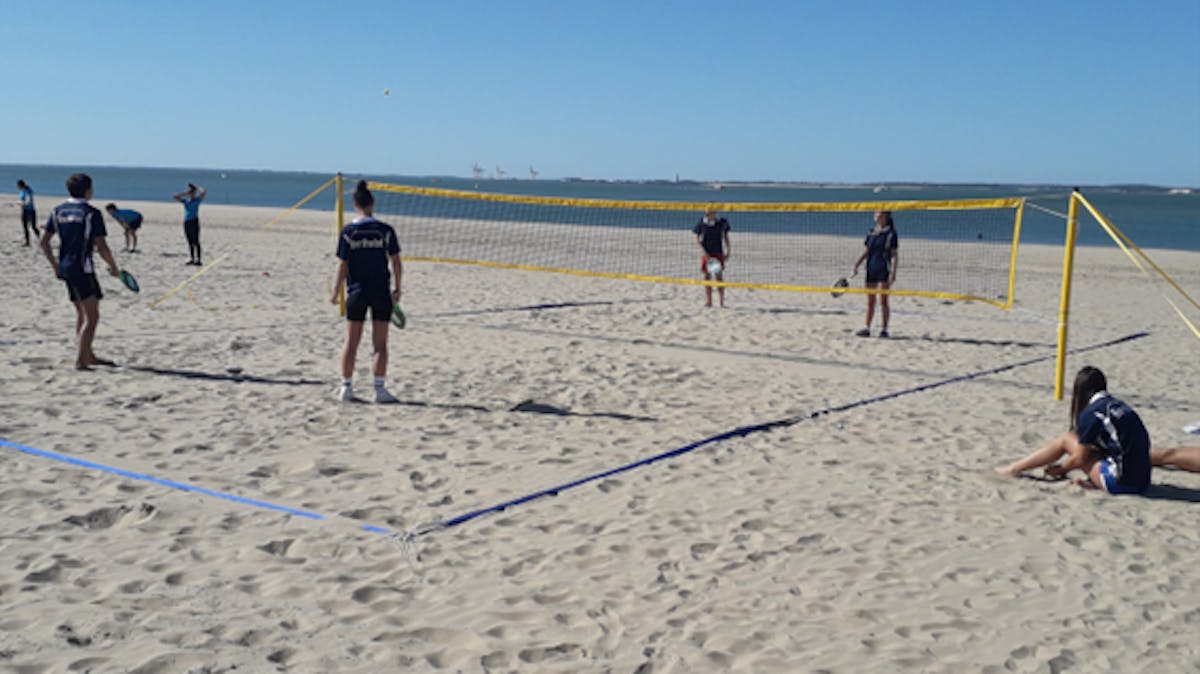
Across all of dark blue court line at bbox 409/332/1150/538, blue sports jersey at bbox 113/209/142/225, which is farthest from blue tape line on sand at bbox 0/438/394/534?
blue sports jersey at bbox 113/209/142/225

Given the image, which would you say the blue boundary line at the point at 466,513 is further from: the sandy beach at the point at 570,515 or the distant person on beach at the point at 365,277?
the distant person on beach at the point at 365,277

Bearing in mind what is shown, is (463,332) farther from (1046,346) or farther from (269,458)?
(1046,346)

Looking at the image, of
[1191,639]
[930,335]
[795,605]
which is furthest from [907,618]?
[930,335]

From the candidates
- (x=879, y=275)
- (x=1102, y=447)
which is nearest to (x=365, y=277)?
(x=1102, y=447)

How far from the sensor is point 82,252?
711cm

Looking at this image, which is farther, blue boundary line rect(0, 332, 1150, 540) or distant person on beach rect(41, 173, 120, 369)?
distant person on beach rect(41, 173, 120, 369)

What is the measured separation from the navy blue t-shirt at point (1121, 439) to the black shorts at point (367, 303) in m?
4.24

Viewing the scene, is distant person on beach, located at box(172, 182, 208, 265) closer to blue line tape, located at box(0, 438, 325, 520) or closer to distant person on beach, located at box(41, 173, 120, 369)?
distant person on beach, located at box(41, 173, 120, 369)

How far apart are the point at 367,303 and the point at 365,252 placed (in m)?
0.34

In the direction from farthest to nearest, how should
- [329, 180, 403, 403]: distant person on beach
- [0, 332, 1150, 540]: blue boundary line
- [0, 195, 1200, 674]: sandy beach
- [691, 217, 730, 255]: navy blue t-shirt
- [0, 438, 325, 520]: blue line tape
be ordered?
1. [691, 217, 730, 255]: navy blue t-shirt
2. [329, 180, 403, 403]: distant person on beach
3. [0, 438, 325, 520]: blue line tape
4. [0, 332, 1150, 540]: blue boundary line
5. [0, 195, 1200, 674]: sandy beach

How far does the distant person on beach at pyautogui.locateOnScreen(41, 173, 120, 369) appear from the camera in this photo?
7055 mm


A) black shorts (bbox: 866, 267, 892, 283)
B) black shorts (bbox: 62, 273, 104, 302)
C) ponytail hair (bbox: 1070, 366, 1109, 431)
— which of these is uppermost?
black shorts (bbox: 866, 267, 892, 283)

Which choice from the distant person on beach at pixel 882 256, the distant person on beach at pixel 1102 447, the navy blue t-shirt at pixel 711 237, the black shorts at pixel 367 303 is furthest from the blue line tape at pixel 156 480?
the navy blue t-shirt at pixel 711 237

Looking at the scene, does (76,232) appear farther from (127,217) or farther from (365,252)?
(127,217)
